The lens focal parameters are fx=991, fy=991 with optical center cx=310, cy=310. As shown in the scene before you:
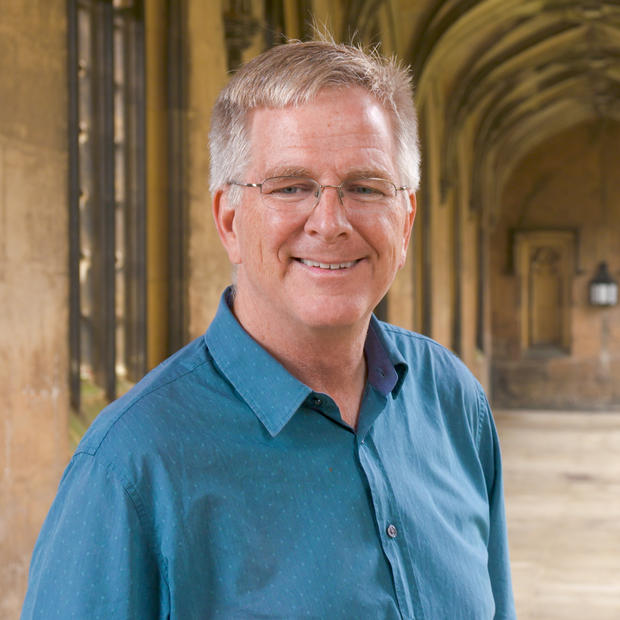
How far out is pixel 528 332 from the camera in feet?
70.6

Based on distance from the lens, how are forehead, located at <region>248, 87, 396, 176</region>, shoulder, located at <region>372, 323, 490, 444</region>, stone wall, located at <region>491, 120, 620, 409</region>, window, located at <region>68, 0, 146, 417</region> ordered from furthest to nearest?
stone wall, located at <region>491, 120, 620, 409</region>, window, located at <region>68, 0, 146, 417</region>, shoulder, located at <region>372, 323, 490, 444</region>, forehead, located at <region>248, 87, 396, 176</region>

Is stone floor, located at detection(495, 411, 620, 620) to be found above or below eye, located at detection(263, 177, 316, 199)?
below

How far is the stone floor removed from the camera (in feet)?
21.4

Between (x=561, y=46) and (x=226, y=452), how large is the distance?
50.5 feet

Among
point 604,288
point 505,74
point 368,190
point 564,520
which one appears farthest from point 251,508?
point 604,288

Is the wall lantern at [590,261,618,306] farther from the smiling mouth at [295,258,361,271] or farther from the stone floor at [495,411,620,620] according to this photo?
the smiling mouth at [295,258,361,271]

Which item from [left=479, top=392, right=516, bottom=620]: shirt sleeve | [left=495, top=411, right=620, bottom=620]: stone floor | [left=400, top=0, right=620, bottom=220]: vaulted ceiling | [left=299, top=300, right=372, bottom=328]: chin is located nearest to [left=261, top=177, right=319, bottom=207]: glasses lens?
[left=299, top=300, right=372, bottom=328]: chin

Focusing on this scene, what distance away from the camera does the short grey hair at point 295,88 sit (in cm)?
132

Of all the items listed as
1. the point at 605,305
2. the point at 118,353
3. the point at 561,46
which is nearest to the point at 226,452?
the point at 118,353

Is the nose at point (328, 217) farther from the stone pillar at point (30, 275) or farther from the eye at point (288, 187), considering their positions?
the stone pillar at point (30, 275)

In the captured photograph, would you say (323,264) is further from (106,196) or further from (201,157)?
(201,157)

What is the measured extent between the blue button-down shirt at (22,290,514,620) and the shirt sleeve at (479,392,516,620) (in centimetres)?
18

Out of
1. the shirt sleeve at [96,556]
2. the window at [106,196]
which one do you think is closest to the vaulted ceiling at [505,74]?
the window at [106,196]

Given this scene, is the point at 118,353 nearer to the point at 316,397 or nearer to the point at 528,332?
the point at 316,397
